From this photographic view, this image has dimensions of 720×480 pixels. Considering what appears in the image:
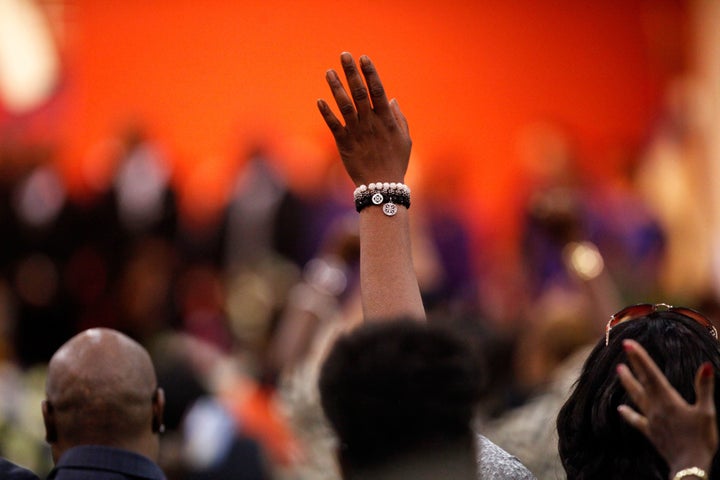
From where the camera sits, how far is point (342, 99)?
1922mm

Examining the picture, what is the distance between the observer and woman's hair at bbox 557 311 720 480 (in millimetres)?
1665

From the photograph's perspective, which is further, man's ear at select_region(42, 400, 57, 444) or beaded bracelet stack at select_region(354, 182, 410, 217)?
man's ear at select_region(42, 400, 57, 444)

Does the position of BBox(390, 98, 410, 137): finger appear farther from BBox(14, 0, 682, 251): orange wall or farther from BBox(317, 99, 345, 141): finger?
BBox(14, 0, 682, 251): orange wall

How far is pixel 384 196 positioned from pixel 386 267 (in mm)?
132

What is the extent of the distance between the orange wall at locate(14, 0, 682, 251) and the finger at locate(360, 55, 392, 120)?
814cm

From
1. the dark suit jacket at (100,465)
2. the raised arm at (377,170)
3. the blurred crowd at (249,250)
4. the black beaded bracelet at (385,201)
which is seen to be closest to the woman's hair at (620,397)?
the raised arm at (377,170)

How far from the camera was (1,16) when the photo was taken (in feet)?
33.1

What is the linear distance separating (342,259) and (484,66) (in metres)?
7.31

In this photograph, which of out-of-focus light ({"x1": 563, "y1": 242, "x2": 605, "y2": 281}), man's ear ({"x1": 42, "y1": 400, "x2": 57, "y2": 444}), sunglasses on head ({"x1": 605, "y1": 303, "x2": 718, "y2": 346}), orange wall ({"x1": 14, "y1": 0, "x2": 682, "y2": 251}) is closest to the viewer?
sunglasses on head ({"x1": 605, "y1": 303, "x2": 718, "y2": 346})

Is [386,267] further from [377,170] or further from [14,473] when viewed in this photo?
[14,473]

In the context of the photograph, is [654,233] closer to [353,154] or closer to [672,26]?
[672,26]

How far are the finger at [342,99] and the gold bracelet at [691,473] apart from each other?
852 mm

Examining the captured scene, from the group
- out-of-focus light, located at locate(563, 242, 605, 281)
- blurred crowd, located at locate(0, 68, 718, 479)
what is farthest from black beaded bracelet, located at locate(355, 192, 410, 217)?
blurred crowd, located at locate(0, 68, 718, 479)

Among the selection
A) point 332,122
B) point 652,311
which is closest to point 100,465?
point 332,122
